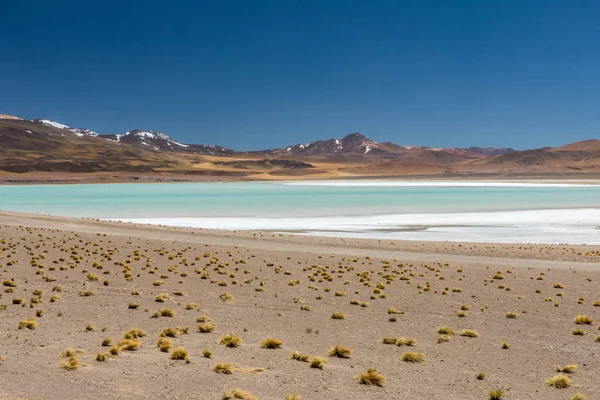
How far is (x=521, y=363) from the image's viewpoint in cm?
955

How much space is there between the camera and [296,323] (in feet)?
40.1

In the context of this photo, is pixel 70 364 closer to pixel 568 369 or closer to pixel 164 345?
pixel 164 345

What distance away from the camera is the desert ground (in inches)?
314

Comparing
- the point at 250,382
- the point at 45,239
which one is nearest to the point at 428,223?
the point at 45,239

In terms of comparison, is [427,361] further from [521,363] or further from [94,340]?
[94,340]

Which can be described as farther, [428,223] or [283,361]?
[428,223]

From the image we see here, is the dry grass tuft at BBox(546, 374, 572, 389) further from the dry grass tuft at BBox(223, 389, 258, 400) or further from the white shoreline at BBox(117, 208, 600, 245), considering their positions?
the white shoreline at BBox(117, 208, 600, 245)

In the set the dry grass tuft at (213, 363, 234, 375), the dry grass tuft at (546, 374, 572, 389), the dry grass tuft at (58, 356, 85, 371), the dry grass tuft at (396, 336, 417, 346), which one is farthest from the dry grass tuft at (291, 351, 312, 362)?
the dry grass tuft at (546, 374, 572, 389)

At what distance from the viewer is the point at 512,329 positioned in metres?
12.1

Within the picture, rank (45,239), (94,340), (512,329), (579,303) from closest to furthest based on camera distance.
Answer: (94,340), (512,329), (579,303), (45,239)

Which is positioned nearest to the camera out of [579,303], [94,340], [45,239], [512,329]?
[94,340]

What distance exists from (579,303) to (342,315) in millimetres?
5909

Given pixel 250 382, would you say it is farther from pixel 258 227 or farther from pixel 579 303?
pixel 258 227

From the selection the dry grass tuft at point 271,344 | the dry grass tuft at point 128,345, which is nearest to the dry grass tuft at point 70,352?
the dry grass tuft at point 128,345
